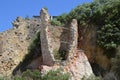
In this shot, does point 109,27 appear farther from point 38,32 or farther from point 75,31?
point 38,32

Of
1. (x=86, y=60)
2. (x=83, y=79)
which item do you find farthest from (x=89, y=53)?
(x=83, y=79)

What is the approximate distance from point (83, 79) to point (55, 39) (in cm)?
458

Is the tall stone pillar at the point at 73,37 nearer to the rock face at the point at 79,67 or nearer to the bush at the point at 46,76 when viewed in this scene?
the rock face at the point at 79,67

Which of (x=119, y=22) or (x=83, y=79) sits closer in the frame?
(x=83, y=79)

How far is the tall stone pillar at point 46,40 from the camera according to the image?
123ft

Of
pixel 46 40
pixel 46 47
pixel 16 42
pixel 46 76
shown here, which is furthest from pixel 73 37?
pixel 46 76

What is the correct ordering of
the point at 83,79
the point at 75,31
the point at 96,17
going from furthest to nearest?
the point at 96,17 < the point at 75,31 < the point at 83,79

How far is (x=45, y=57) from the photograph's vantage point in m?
37.7

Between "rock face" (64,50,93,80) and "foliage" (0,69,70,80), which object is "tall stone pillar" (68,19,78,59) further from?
"foliage" (0,69,70,80)

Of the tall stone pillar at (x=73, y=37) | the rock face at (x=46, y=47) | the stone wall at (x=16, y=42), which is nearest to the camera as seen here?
the rock face at (x=46, y=47)

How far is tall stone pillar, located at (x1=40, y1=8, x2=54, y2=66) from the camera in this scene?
37406 millimetres

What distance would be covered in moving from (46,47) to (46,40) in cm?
49

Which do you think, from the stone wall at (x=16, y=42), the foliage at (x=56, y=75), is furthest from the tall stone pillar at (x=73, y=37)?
the stone wall at (x=16, y=42)

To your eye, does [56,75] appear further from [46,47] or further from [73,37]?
[73,37]
